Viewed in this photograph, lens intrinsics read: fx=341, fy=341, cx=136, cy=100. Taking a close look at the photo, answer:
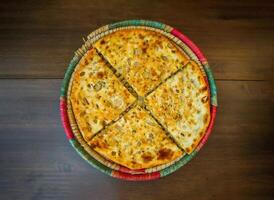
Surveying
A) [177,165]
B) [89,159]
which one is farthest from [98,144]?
[177,165]

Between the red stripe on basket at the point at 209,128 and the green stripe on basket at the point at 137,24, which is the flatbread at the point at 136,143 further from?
the green stripe on basket at the point at 137,24

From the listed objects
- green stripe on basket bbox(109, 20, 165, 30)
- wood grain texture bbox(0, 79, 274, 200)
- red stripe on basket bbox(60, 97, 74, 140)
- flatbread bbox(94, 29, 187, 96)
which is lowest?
wood grain texture bbox(0, 79, 274, 200)

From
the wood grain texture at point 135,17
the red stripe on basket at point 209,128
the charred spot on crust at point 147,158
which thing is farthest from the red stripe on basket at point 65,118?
Result: the red stripe on basket at point 209,128

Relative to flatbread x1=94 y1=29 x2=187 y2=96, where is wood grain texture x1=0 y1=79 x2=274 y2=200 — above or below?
below

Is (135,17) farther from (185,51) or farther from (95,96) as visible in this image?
(95,96)

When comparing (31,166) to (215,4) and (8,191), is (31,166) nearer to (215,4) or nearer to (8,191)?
(8,191)

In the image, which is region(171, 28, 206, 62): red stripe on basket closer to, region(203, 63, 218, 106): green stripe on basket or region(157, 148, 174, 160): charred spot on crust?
region(203, 63, 218, 106): green stripe on basket

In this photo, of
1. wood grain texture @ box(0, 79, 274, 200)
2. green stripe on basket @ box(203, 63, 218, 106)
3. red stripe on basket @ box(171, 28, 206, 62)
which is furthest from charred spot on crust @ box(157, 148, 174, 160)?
red stripe on basket @ box(171, 28, 206, 62)
